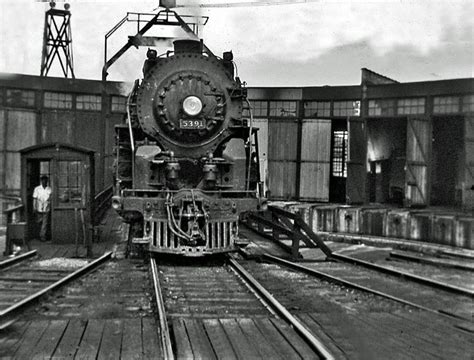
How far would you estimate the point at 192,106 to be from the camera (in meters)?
9.85

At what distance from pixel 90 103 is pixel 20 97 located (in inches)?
95.2

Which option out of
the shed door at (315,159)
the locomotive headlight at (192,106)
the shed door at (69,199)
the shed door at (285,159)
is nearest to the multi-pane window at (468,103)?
the shed door at (315,159)

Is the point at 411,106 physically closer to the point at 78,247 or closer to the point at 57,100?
the point at 78,247

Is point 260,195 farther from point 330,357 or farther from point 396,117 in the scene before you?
point 396,117

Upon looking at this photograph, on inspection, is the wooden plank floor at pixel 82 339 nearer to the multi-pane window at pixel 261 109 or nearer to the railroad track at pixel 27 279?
the railroad track at pixel 27 279

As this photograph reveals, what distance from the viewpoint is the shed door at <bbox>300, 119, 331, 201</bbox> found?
1933 centimetres

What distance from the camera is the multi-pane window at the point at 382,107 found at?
60.0 feet

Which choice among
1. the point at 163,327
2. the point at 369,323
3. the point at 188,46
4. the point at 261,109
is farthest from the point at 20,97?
the point at 369,323

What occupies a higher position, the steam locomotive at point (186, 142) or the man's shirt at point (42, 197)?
the steam locomotive at point (186, 142)

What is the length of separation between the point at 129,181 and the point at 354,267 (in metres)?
4.54

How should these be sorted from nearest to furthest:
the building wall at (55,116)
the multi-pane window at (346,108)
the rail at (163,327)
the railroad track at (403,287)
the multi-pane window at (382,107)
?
the rail at (163,327) < the railroad track at (403,287) < the multi-pane window at (382,107) < the building wall at (55,116) < the multi-pane window at (346,108)

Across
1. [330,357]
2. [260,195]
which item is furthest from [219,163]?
[330,357]

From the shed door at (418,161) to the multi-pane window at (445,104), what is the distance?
47 cm

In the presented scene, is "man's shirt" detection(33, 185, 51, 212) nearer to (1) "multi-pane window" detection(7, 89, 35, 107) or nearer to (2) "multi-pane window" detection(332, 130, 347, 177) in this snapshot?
(1) "multi-pane window" detection(7, 89, 35, 107)
